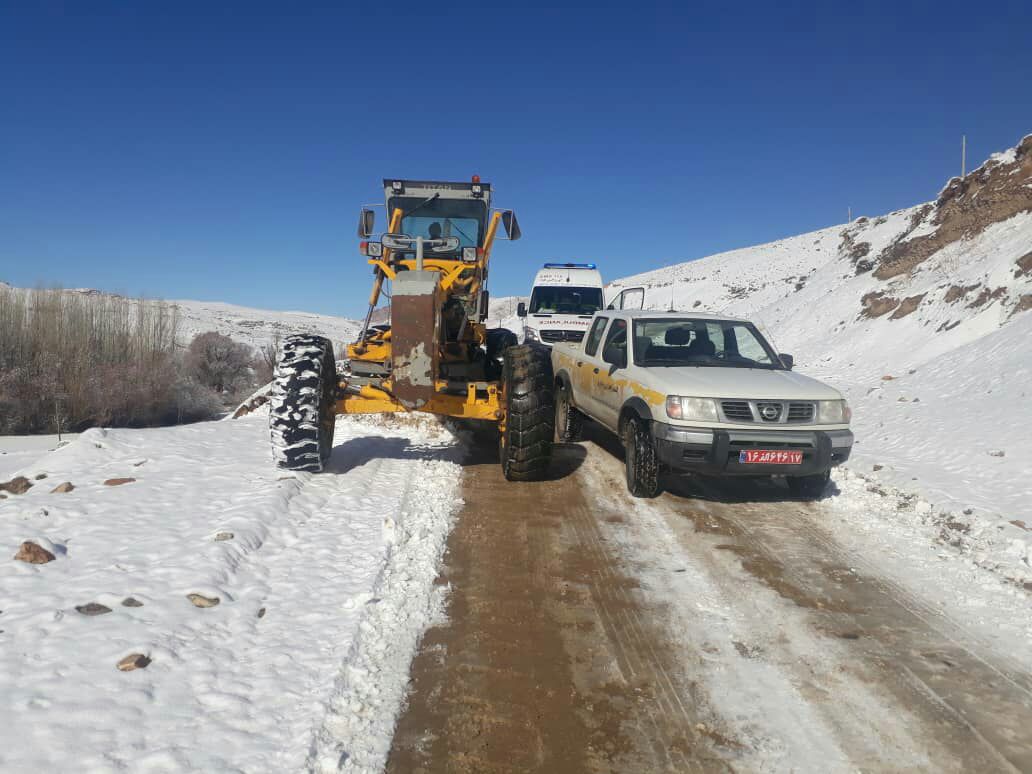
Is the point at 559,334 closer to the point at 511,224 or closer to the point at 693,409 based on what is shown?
the point at 511,224

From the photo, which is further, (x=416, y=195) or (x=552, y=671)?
(x=416, y=195)

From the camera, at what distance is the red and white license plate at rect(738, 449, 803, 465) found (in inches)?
213

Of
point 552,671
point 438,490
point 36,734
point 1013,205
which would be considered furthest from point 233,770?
point 1013,205

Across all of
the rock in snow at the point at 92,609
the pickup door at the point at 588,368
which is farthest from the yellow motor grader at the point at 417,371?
the rock in snow at the point at 92,609

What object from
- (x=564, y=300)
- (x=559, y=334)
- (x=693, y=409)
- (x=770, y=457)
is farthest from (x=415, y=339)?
(x=564, y=300)

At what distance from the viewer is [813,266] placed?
42.1 meters

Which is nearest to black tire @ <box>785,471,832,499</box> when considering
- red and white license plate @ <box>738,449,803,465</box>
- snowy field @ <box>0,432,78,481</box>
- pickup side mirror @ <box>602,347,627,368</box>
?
red and white license plate @ <box>738,449,803,465</box>

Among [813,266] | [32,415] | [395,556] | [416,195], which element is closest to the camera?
[395,556]

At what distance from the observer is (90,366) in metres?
13.3

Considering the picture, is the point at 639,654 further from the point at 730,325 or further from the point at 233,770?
the point at 730,325

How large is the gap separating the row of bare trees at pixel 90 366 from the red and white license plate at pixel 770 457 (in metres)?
12.4

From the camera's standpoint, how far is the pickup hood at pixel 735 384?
5.54 m

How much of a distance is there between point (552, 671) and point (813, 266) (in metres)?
44.5

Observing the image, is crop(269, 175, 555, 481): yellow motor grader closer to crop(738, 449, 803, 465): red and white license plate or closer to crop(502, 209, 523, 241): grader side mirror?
crop(502, 209, 523, 241): grader side mirror
